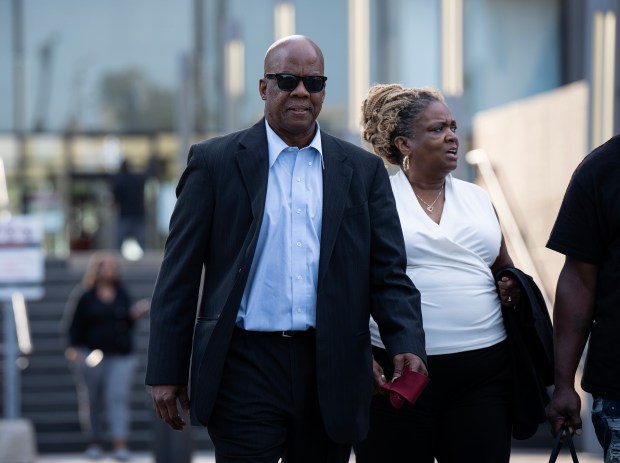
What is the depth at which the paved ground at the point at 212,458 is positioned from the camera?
38.0ft

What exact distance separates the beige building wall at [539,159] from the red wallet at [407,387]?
33.1 feet

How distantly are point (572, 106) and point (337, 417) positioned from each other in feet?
38.0

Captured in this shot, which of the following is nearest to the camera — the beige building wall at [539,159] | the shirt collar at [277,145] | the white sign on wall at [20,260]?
the shirt collar at [277,145]

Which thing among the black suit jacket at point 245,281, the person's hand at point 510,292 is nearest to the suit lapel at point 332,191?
the black suit jacket at point 245,281

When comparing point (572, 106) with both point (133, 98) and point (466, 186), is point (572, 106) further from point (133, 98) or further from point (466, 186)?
point (133, 98)

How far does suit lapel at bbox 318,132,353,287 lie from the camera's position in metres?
4.52

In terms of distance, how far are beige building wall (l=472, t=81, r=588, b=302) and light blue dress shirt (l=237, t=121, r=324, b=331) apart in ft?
33.0

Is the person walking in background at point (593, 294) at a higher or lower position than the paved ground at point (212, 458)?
higher

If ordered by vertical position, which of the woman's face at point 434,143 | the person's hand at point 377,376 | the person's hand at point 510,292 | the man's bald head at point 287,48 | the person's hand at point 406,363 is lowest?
the person's hand at point 377,376

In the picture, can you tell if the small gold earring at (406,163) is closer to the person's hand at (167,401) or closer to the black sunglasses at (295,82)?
the black sunglasses at (295,82)

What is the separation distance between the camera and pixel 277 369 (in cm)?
447

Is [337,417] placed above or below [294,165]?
below

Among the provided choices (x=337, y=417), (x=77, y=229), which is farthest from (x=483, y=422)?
(x=77, y=229)

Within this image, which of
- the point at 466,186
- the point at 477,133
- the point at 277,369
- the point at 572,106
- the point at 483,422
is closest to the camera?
the point at 277,369
